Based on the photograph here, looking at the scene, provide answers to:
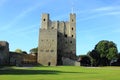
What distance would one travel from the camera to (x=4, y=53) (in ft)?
263

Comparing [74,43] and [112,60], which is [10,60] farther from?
[112,60]

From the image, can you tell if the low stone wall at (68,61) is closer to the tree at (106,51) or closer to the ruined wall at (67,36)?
the ruined wall at (67,36)

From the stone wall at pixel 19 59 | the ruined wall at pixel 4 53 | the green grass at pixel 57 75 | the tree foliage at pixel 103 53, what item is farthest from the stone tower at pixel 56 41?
the green grass at pixel 57 75

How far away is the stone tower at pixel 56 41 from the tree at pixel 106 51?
8.26 m

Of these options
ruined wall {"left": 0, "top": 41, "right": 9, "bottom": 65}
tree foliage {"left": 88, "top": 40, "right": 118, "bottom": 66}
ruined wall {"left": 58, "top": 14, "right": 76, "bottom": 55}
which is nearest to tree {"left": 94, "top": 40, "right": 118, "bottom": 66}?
tree foliage {"left": 88, "top": 40, "right": 118, "bottom": 66}

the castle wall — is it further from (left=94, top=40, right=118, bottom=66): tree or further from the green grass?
the green grass

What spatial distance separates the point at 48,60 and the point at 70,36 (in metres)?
13.2

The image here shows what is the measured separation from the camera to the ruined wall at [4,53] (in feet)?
256

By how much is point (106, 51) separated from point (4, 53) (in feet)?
116

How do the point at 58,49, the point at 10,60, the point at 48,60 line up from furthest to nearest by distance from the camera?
1. the point at 58,49
2. the point at 48,60
3. the point at 10,60

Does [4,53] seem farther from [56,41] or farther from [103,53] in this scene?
[103,53]

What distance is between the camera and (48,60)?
9875 cm

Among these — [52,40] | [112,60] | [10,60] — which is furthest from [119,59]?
[10,60]

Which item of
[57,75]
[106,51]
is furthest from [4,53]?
[57,75]
